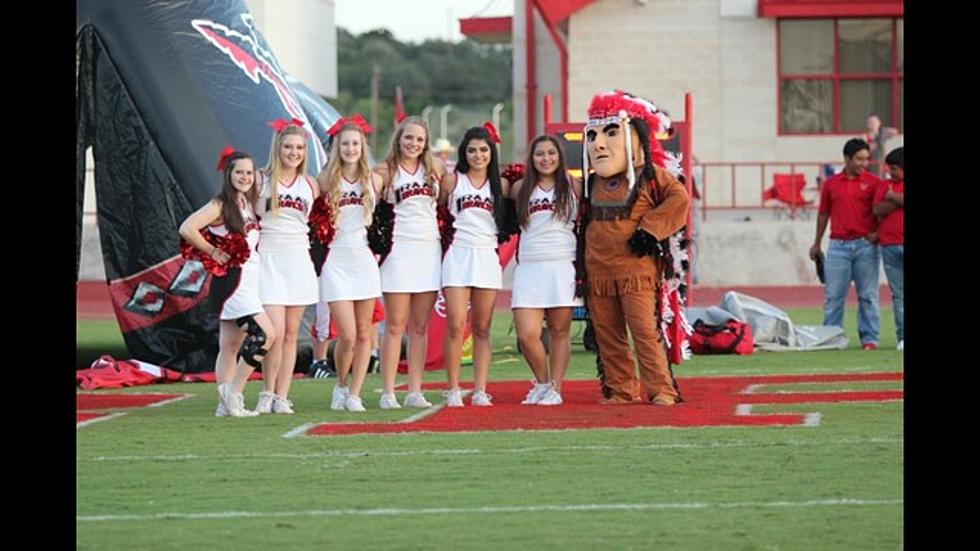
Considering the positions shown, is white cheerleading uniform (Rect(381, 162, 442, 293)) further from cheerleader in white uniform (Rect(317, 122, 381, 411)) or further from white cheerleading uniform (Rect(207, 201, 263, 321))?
white cheerleading uniform (Rect(207, 201, 263, 321))

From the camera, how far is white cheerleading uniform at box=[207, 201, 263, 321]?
11203mm

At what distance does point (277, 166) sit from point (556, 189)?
160cm

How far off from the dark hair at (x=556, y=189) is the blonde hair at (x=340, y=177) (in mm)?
863

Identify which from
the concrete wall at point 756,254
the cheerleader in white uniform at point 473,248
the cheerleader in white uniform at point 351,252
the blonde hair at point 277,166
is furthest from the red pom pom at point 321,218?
the concrete wall at point 756,254

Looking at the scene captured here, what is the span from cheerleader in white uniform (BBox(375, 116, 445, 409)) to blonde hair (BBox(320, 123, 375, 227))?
0.17 meters

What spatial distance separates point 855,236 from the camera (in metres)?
16.2

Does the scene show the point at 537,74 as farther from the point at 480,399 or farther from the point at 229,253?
the point at 229,253

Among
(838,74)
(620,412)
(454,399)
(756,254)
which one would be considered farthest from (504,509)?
(838,74)

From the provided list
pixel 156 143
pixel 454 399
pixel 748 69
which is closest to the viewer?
pixel 454 399

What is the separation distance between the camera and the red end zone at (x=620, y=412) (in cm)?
1045

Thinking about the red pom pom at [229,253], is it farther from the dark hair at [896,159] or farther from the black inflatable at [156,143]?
the dark hair at [896,159]

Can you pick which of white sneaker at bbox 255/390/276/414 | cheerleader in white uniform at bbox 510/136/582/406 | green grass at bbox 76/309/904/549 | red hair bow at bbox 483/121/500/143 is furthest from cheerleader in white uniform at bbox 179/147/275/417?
cheerleader in white uniform at bbox 510/136/582/406
